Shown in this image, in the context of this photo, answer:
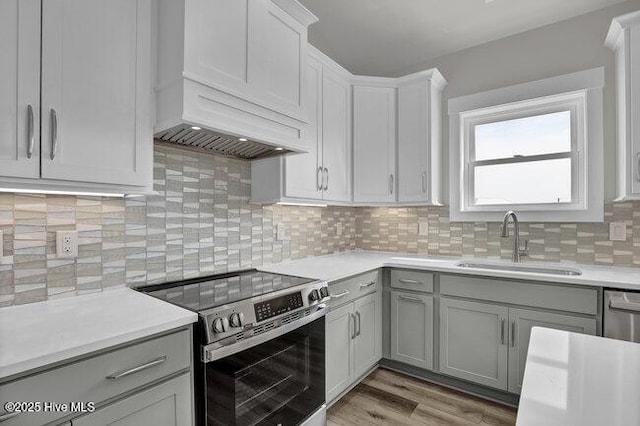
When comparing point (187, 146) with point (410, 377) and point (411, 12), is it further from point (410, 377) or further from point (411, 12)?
point (410, 377)

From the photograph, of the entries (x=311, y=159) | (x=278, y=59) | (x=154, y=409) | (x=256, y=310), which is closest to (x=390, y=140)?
(x=311, y=159)

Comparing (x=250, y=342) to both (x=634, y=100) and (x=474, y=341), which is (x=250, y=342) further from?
(x=634, y=100)

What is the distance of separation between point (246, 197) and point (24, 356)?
1.51 meters

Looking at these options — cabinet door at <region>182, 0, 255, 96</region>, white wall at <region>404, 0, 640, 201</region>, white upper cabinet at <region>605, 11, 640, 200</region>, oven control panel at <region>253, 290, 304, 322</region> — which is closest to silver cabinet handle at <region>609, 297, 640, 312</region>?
white upper cabinet at <region>605, 11, 640, 200</region>

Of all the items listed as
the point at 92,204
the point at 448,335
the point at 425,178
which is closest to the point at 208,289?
the point at 92,204

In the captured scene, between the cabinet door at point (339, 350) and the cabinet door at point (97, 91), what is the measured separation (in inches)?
53.0

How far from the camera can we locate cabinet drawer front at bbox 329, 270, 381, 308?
6.77 ft

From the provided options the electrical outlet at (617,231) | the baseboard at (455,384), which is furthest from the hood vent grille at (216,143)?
the electrical outlet at (617,231)

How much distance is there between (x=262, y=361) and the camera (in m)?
1.48

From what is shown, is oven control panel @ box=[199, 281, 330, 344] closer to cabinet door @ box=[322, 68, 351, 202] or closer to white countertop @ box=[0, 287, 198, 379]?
white countertop @ box=[0, 287, 198, 379]

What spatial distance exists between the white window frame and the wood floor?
4.55 ft

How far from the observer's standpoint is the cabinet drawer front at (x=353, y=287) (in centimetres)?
206

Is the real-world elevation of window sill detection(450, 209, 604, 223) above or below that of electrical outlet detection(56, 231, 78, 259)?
above

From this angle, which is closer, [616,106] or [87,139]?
[87,139]
